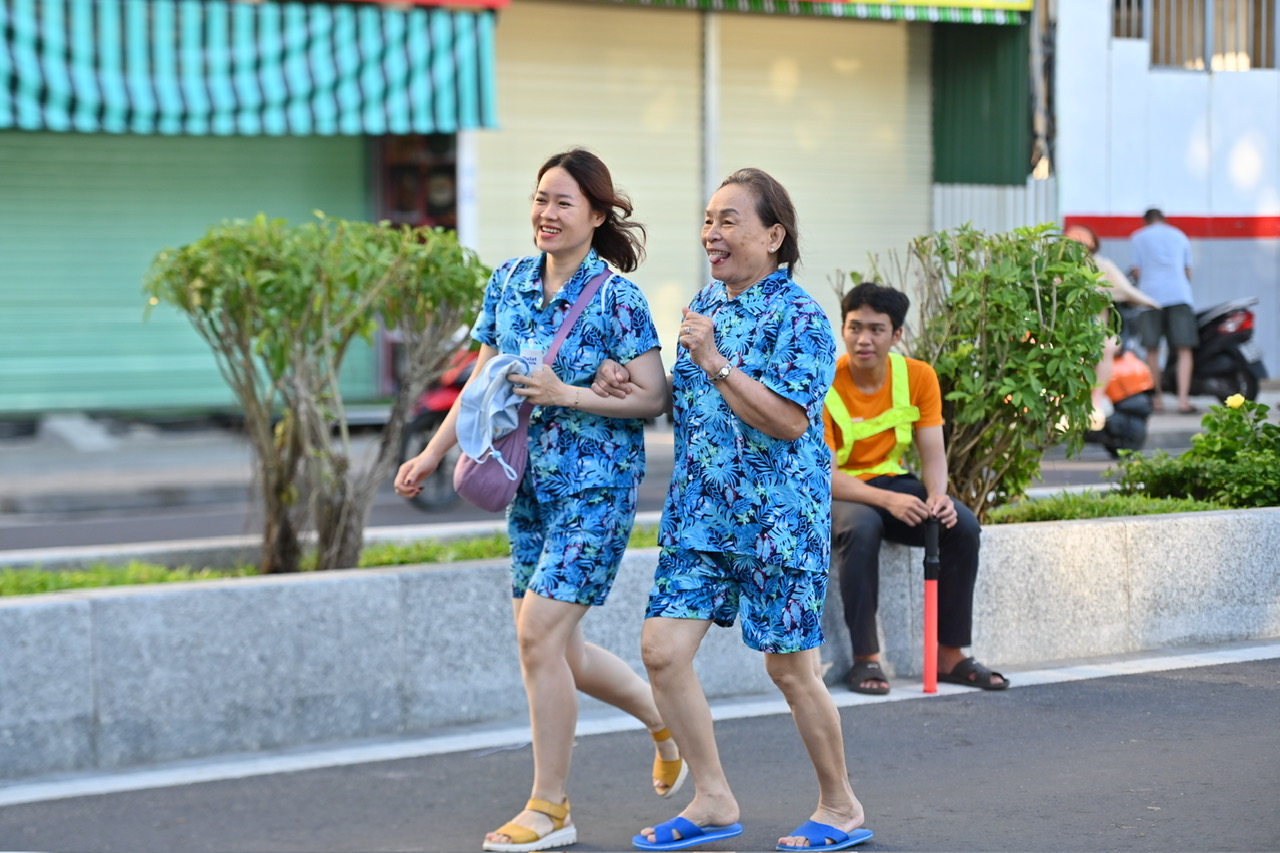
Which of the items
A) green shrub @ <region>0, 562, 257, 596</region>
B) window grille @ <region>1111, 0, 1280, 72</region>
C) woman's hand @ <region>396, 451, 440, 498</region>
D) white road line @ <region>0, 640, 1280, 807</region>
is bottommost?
white road line @ <region>0, 640, 1280, 807</region>

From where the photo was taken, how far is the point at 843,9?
17.3 metres

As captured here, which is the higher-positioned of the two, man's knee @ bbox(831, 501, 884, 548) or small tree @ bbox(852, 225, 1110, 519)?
small tree @ bbox(852, 225, 1110, 519)

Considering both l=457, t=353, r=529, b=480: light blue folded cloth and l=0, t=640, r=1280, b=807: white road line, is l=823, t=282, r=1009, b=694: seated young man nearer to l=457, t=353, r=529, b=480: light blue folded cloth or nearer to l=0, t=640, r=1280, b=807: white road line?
l=0, t=640, r=1280, b=807: white road line

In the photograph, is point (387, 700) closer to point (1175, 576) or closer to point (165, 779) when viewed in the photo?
point (165, 779)

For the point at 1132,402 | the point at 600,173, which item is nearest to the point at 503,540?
the point at 600,173

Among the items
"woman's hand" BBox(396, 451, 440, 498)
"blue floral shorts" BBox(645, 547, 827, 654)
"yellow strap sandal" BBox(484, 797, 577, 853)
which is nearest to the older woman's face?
"blue floral shorts" BBox(645, 547, 827, 654)

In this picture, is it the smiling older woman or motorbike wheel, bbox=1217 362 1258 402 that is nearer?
the smiling older woman

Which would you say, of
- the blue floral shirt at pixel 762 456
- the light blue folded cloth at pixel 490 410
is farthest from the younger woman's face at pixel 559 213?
the blue floral shirt at pixel 762 456

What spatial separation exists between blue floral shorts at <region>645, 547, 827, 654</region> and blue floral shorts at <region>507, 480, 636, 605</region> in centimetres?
17

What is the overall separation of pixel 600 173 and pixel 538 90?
40.9 ft

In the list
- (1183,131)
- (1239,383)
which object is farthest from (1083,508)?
(1183,131)

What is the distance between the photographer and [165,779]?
5.29 meters

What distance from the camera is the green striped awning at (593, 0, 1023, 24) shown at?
17016 mm

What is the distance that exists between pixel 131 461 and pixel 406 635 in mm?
9632
